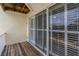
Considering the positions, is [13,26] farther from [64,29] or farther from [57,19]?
[64,29]

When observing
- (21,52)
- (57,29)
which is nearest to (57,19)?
(57,29)

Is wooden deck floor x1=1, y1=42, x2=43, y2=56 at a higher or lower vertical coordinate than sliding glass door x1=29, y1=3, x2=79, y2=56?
lower

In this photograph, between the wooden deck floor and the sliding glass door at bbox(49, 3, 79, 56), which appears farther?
the wooden deck floor

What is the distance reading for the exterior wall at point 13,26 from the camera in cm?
805

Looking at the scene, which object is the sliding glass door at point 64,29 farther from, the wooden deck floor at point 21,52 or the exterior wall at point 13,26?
the exterior wall at point 13,26

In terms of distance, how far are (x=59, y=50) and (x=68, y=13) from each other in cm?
93

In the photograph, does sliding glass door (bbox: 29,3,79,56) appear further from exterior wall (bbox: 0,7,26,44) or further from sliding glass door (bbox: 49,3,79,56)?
exterior wall (bbox: 0,7,26,44)

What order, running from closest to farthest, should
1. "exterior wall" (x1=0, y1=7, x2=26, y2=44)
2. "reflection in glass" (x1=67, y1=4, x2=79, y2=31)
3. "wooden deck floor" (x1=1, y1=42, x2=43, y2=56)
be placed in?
"reflection in glass" (x1=67, y1=4, x2=79, y2=31), "wooden deck floor" (x1=1, y1=42, x2=43, y2=56), "exterior wall" (x1=0, y1=7, x2=26, y2=44)

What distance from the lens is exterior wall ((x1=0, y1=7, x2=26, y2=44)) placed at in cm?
805

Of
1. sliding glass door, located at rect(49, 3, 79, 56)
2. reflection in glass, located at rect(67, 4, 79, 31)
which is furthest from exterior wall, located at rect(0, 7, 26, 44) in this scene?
reflection in glass, located at rect(67, 4, 79, 31)

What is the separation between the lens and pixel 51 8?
3.17m

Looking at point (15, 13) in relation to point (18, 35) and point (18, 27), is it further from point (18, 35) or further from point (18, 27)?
point (18, 35)

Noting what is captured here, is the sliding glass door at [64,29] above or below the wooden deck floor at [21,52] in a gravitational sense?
above

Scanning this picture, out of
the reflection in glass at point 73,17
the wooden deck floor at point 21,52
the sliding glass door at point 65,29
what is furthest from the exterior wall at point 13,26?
the reflection in glass at point 73,17
